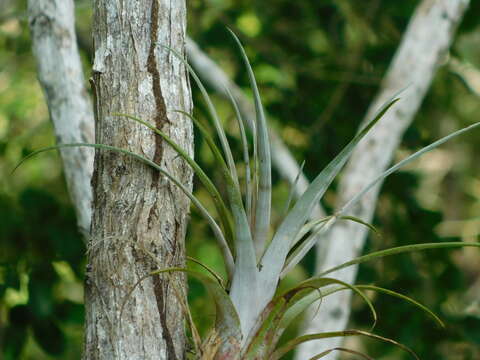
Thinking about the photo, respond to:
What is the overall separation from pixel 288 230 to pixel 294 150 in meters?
2.83

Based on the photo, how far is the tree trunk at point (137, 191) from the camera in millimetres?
1245

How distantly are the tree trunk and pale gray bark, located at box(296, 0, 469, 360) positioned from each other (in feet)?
4.66

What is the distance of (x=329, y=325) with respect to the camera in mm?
2662


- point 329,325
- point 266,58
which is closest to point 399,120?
point 329,325

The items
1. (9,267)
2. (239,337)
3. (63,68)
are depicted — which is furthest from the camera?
(9,267)

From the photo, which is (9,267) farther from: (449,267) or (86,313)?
(449,267)

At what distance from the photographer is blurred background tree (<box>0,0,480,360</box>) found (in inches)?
121

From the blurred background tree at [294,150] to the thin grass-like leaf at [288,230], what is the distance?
1.71 metres

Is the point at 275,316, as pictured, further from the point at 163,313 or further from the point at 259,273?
the point at 163,313

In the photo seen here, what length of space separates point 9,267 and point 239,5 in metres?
2.28

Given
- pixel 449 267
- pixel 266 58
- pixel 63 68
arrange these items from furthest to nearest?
pixel 266 58, pixel 449 267, pixel 63 68

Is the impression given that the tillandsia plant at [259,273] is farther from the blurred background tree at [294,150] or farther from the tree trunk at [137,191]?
the blurred background tree at [294,150]

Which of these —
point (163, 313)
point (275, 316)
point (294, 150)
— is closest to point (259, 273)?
point (275, 316)

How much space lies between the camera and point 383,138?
9.66ft
